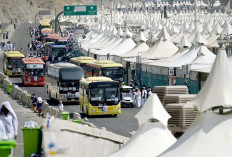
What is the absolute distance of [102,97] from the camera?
151 ft

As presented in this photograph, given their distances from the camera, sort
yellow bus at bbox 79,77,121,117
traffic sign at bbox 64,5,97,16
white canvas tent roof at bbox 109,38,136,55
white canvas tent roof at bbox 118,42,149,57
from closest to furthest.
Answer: yellow bus at bbox 79,77,121,117, white canvas tent roof at bbox 118,42,149,57, white canvas tent roof at bbox 109,38,136,55, traffic sign at bbox 64,5,97,16

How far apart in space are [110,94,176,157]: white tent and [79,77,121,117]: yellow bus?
24.3 meters

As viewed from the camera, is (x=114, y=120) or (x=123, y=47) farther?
(x=123, y=47)

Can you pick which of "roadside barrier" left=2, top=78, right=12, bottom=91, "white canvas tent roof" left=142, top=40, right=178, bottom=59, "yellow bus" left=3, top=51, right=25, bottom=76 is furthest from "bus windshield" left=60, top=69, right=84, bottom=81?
"yellow bus" left=3, top=51, right=25, bottom=76

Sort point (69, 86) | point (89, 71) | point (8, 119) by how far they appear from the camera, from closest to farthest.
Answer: point (8, 119) < point (69, 86) < point (89, 71)

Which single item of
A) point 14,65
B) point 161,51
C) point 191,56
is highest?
point 191,56

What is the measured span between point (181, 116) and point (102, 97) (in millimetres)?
A: 22343

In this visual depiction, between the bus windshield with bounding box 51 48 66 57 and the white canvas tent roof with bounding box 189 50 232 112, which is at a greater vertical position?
the white canvas tent roof with bounding box 189 50 232 112

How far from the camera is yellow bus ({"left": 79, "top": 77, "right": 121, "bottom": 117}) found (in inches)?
1812

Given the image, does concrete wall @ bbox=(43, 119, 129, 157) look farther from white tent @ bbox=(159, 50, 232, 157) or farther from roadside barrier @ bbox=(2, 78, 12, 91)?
roadside barrier @ bbox=(2, 78, 12, 91)

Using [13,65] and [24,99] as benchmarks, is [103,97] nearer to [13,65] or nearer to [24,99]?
[24,99]

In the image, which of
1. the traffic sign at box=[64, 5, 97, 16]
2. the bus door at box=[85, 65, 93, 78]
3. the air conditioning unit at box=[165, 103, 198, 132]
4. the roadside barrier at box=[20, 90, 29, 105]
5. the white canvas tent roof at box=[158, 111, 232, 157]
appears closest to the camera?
the white canvas tent roof at box=[158, 111, 232, 157]

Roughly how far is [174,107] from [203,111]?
20.9ft

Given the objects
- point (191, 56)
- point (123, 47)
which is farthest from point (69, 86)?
point (123, 47)
